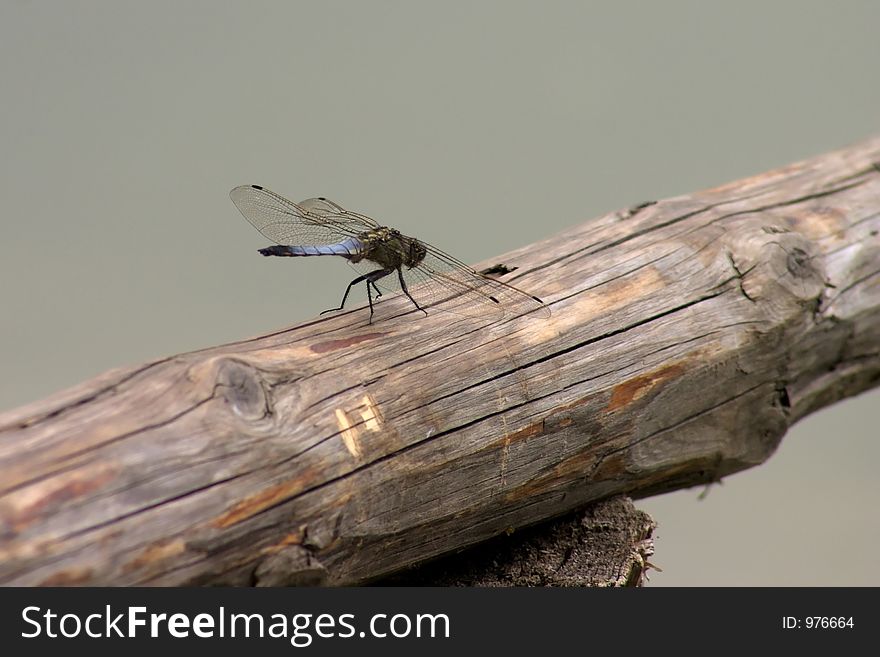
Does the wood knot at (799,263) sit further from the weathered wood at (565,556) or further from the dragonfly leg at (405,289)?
the dragonfly leg at (405,289)

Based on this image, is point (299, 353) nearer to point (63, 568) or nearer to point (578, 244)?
point (63, 568)

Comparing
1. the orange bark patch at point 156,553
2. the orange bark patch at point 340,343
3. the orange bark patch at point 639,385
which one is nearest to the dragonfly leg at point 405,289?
the orange bark patch at point 340,343

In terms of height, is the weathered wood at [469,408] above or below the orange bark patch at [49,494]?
above

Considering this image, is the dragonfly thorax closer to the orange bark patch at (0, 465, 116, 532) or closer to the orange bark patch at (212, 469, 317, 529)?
the orange bark patch at (212, 469, 317, 529)

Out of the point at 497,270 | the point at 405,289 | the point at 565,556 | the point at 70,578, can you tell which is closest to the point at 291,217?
the point at 405,289

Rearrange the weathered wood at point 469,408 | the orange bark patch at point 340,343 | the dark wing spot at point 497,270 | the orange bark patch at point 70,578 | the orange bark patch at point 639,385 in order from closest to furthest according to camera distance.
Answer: the orange bark patch at point 70,578, the weathered wood at point 469,408, the orange bark patch at point 340,343, the orange bark patch at point 639,385, the dark wing spot at point 497,270

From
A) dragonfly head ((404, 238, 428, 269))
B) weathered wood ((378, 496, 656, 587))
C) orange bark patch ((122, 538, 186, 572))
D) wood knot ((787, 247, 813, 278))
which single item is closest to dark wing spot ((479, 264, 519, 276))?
dragonfly head ((404, 238, 428, 269))

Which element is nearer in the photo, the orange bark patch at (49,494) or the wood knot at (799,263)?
the orange bark patch at (49,494)

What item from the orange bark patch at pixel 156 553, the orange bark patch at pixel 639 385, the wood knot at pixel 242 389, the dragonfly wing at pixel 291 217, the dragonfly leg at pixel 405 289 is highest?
the dragonfly wing at pixel 291 217
